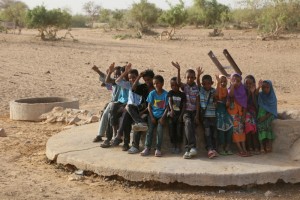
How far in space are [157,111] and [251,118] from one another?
1160 mm

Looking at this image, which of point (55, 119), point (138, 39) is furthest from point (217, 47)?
point (55, 119)

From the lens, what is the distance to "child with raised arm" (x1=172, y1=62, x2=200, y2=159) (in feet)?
19.2

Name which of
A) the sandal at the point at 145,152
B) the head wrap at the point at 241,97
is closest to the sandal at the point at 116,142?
the sandal at the point at 145,152

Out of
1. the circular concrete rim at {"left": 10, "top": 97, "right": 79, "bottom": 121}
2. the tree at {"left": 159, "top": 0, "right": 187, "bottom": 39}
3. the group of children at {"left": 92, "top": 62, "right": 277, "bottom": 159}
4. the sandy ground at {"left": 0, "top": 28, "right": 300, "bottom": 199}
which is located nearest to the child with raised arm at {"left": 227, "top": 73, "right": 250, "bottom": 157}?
the group of children at {"left": 92, "top": 62, "right": 277, "bottom": 159}

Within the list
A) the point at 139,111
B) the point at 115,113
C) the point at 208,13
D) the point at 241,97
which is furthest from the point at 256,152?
the point at 208,13

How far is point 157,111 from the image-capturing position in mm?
6152

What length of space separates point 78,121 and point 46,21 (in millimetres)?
19753

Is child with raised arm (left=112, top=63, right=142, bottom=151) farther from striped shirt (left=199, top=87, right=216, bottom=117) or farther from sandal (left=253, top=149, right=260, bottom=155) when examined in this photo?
sandal (left=253, top=149, right=260, bottom=155)

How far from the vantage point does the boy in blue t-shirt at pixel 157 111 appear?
19.7 feet

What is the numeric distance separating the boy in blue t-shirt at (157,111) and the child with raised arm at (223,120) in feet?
2.17

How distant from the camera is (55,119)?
9508 mm

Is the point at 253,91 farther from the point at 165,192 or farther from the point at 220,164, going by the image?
the point at 165,192

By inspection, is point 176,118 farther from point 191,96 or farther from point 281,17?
point 281,17

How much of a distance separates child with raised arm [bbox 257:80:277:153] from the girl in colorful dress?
0.06 metres
